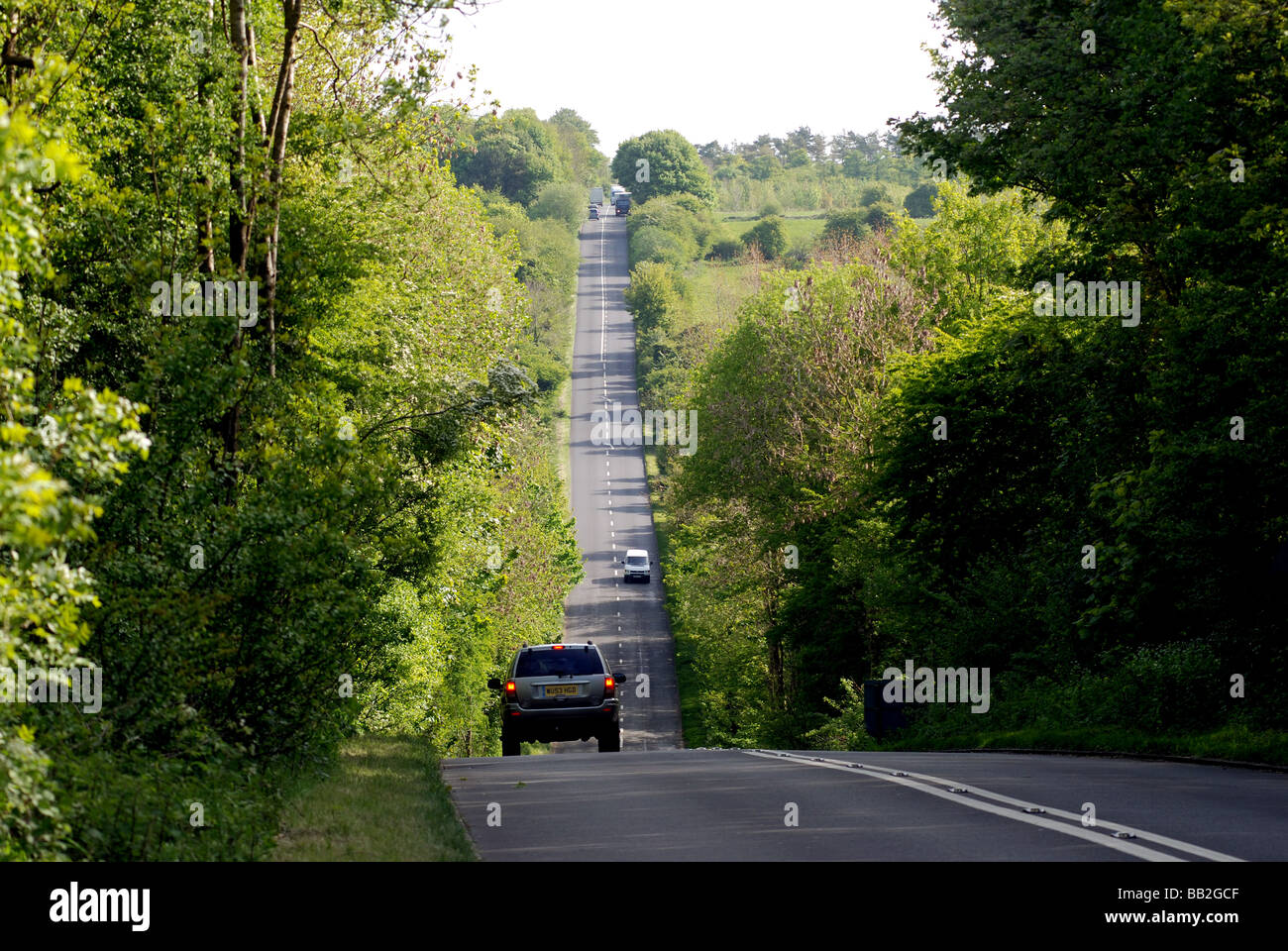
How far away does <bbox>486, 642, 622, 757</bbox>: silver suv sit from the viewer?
1978 centimetres

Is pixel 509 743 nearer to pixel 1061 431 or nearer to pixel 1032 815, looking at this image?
pixel 1032 815

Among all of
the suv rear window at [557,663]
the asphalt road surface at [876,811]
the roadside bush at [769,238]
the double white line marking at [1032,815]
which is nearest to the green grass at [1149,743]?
the asphalt road surface at [876,811]

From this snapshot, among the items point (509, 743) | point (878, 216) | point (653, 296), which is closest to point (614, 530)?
point (653, 296)

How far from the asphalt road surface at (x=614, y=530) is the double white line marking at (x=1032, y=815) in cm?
4577

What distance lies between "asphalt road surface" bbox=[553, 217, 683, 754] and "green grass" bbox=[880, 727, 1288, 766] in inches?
1469

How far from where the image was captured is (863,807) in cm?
1102

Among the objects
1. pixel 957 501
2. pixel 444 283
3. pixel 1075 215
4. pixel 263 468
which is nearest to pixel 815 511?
pixel 957 501

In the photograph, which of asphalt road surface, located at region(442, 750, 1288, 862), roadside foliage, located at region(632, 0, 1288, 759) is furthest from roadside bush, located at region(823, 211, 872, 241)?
asphalt road surface, located at region(442, 750, 1288, 862)

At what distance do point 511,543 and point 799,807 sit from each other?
154ft

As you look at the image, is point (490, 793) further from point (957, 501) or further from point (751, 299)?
point (751, 299)

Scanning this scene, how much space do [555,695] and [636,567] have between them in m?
A: 67.8
